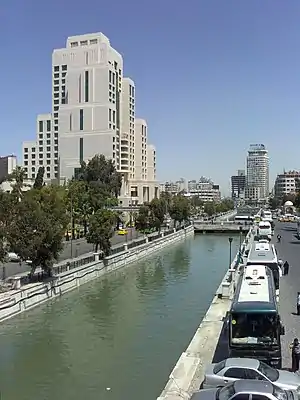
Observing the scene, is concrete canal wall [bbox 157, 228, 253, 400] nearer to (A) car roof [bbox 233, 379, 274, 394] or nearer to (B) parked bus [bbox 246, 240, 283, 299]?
(A) car roof [bbox 233, 379, 274, 394]

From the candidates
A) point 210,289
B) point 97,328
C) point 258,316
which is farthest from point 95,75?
point 258,316

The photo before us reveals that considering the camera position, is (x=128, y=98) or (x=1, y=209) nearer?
(x=1, y=209)

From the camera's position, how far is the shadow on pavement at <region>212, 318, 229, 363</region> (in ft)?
50.7

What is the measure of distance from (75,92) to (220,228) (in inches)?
2174

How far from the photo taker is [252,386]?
10.4m

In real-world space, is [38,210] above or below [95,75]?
below

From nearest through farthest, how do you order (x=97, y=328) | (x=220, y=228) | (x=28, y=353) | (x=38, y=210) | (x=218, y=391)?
(x=218, y=391), (x=28, y=353), (x=97, y=328), (x=38, y=210), (x=220, y=228)

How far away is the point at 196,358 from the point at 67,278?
1639 cm

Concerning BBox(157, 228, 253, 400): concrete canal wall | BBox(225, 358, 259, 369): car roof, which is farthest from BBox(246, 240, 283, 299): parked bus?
BBox(225, 358, 259, 369): car roof

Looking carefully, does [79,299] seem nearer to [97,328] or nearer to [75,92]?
[97,328]

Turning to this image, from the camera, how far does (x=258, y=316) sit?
554 inches

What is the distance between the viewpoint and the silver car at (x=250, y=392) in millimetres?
10133

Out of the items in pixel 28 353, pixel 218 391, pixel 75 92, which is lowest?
pixel 28 353

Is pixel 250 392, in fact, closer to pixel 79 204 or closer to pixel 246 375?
pixel 246 375
